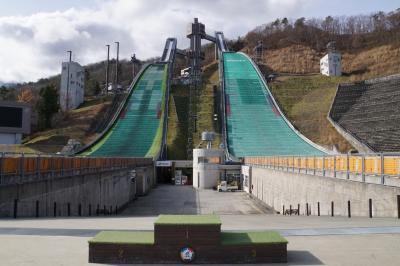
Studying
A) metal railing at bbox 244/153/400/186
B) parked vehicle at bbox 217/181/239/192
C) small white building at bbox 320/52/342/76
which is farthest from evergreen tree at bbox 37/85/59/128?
metal railing at bbox 244/153/400/186

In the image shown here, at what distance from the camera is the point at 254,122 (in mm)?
66750

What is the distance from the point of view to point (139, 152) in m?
61.5

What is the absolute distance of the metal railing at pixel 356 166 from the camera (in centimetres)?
1583

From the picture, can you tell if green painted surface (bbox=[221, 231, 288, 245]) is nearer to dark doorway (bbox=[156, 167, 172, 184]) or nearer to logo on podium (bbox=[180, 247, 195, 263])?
logo on podium (bbox=[180, 247, 195, 263])

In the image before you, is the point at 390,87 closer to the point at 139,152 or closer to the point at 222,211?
the point at 139,152

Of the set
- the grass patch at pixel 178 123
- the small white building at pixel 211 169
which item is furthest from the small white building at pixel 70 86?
the small white building at pixel 211 169

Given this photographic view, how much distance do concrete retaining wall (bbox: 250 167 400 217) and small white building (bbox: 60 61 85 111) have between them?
5810 cm

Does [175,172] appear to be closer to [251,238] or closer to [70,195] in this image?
[70,195]

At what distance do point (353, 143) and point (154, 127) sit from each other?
29.6 meters

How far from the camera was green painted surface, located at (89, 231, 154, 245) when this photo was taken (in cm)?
822

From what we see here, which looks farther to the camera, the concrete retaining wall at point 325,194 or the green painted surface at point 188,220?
the concrete retaining wall at point 325,194

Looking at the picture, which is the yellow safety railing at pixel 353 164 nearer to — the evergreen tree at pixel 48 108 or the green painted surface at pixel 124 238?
the green painted surface at pixel 124 238

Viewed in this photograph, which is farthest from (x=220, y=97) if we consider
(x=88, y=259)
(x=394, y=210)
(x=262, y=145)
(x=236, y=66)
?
(x=88, y=259)

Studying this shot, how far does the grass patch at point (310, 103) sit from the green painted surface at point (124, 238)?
48678mm
